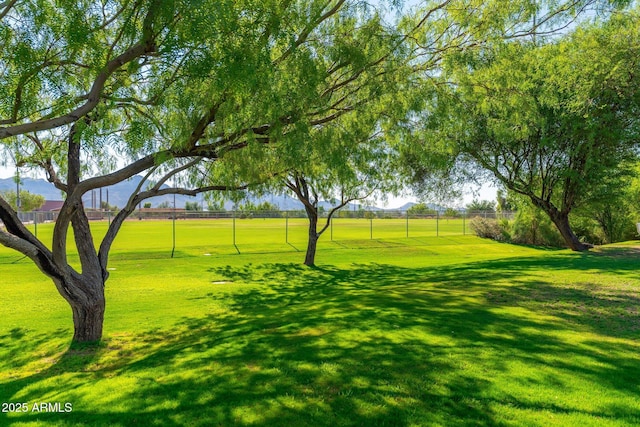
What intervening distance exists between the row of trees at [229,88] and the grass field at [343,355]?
6.33ft

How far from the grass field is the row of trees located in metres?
1.93

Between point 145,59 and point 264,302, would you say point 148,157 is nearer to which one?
point 145,59

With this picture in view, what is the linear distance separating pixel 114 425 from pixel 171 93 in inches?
164

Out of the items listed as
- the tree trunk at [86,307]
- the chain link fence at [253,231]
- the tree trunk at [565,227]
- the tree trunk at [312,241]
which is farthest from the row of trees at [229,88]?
the tree trunk at [565,227]

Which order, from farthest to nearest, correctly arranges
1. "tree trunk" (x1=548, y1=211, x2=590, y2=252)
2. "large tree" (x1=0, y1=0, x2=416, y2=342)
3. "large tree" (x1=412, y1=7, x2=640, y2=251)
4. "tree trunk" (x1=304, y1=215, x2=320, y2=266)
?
1. "tree trunk" (x1=548, y1=211, x2=590, y2=252)
2. "tree trunk" (x1=304, y1=215, x2=320, y2=266)
3. "large tree" (x1=412, y1=7, x2=640, y2=251)
4. "large tree" (x1=0, y1=0, x2=416, y2=342)

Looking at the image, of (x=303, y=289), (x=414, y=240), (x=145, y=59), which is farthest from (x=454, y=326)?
(x=414, y=240)

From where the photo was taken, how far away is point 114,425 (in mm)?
3898

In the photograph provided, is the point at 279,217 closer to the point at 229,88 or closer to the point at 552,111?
the point at 552,111

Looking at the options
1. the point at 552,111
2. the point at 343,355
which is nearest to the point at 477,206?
the point at 552,111

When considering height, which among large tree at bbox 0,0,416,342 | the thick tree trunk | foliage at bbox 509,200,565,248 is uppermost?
large tree at bbox 0,0,416,342

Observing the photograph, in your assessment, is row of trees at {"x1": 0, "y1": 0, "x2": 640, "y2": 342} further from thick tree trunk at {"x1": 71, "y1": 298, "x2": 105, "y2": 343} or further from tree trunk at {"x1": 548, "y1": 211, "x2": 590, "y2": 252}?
tree trunk at {"x1": 548, "y1": 211, "x2": 590, "y2": 252}

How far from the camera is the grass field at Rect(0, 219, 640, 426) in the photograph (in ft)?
13.2

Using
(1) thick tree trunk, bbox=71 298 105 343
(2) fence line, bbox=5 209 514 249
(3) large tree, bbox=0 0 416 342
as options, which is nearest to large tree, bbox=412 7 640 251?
(3) large tree, bbox=0 0 416 342

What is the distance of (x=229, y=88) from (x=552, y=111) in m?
17.3
